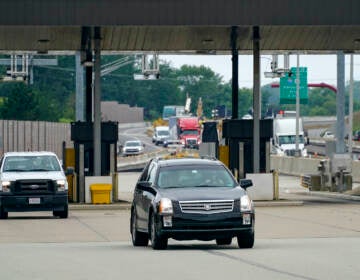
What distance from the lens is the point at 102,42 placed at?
46.4 metres

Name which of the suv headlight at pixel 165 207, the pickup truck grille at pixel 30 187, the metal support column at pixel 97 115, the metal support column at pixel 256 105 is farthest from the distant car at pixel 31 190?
the suv headlight at pixel 165 207

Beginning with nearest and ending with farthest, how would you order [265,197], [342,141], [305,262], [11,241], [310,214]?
[305,262] → [11,241] → [310,214] → [265,197] → [342,141]

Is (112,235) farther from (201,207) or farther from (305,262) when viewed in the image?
(305,262)

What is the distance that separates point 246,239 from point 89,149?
22301mm

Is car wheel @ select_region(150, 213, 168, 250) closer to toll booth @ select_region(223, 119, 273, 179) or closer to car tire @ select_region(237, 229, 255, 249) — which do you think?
car tire @ select_region(237, 229, 255, 249)

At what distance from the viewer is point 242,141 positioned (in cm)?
4553

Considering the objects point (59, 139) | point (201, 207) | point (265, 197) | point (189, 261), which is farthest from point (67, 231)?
point (59, 139)

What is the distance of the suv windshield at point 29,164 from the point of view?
36094 mm

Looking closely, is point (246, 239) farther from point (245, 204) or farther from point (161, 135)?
point (161, 135)

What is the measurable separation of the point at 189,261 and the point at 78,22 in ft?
66.5

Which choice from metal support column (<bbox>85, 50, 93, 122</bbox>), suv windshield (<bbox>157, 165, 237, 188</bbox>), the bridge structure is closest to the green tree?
the bridge structure

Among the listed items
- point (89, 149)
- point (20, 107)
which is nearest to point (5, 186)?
point (89, 149)

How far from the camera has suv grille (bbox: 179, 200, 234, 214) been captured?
22.6 m

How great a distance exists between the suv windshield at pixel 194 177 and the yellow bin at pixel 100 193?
18.4m
